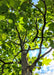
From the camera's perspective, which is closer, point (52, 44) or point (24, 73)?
point (52, 44)

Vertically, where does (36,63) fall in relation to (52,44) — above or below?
above

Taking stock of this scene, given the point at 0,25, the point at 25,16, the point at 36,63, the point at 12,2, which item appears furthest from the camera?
the point at 36,63

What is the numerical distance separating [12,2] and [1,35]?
1.94 meters

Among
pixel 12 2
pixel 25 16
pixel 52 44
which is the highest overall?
pixel 25 16

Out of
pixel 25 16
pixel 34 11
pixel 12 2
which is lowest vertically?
pixel 12 2

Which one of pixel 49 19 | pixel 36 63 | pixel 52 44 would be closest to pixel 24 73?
pixel 36 63

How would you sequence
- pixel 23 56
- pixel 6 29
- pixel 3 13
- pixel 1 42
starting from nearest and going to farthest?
pixel 3 13 < pixel 6 29 < pixel 1 42 < pixel 23 56

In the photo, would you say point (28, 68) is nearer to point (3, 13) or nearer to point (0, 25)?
point (0, 25)

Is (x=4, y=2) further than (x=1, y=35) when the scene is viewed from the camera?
No

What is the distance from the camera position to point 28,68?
19.2 feet

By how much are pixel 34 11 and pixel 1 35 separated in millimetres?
1707

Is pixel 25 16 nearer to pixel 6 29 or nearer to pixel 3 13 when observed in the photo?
pixel 6 29

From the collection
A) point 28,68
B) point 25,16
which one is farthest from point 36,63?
point 25,16

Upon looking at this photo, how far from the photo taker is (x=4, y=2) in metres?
2.66
